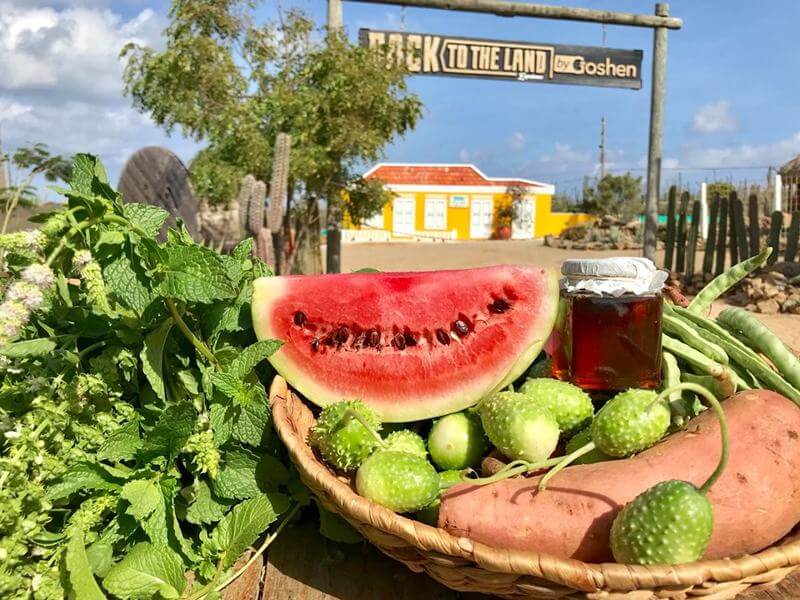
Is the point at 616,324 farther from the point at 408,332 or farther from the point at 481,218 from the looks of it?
the point at 481,218

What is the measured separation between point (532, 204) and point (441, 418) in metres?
33.0

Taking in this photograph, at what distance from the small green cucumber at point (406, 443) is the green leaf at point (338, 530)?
0.21 meters

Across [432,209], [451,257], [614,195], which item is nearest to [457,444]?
[451,257]

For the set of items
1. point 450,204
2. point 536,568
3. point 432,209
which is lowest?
point 536,568

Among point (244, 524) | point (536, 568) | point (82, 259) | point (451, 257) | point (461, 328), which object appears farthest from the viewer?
point (451, 257)

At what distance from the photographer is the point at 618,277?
151cm

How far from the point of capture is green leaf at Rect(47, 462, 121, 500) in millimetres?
1282

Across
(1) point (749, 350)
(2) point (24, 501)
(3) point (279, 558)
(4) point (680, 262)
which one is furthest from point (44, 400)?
(4) point (680, 262)

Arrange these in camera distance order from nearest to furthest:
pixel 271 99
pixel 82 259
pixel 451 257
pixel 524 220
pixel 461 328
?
pixel 82 259 < pixel 461 328 < pixel 271 99 < pixel 451 257 < pixel 524 220

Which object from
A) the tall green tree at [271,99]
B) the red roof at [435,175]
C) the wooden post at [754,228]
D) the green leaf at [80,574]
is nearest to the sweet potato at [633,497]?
the green leaf at [80,574]

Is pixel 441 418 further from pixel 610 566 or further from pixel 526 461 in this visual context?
pixel 610 566

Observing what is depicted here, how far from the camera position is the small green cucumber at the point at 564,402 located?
4.70 ft

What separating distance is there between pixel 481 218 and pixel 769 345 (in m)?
32.0

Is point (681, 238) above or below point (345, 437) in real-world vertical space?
above
